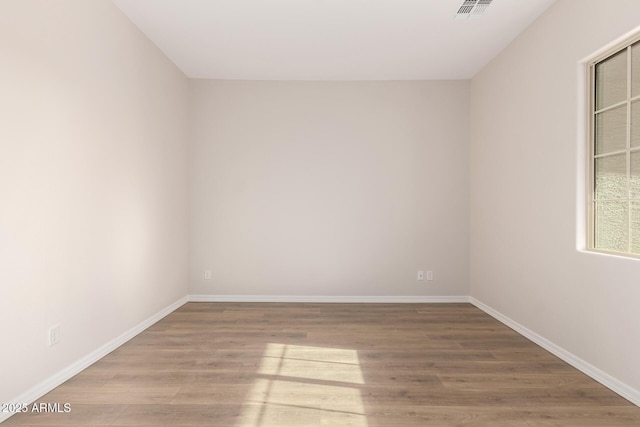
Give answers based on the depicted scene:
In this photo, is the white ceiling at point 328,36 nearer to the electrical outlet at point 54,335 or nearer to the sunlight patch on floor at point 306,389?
the electrical outlet at point 54,335

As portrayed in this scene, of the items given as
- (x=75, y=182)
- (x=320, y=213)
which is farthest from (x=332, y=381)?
(x=320, y=213)

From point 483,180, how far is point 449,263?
1.18 m

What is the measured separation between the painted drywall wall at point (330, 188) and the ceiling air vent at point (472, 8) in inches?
71.2

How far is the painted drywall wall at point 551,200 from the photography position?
2785mm

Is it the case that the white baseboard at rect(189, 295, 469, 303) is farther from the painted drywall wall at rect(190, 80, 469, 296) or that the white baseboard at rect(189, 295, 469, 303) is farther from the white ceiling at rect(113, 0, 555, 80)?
the white ceiling at rect(113, 0, 555, 80)

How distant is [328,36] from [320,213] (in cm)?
221

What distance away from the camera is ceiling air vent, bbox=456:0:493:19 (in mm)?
3490

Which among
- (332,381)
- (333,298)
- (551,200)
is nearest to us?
(332,381)

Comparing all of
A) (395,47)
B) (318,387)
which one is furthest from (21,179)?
(395,47)

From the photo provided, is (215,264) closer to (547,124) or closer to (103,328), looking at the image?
(103,328)

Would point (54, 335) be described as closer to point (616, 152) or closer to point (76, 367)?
point (76, 367)

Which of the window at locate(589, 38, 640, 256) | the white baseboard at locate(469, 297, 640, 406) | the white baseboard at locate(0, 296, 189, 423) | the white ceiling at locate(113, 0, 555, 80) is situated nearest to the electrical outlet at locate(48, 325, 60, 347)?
the white baseboard at locate(0, 296, 189, 423)

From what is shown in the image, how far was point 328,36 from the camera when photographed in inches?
164

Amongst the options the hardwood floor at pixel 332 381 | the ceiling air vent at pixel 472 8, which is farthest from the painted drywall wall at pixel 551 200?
the ceiling air vent at pixel 472 8
